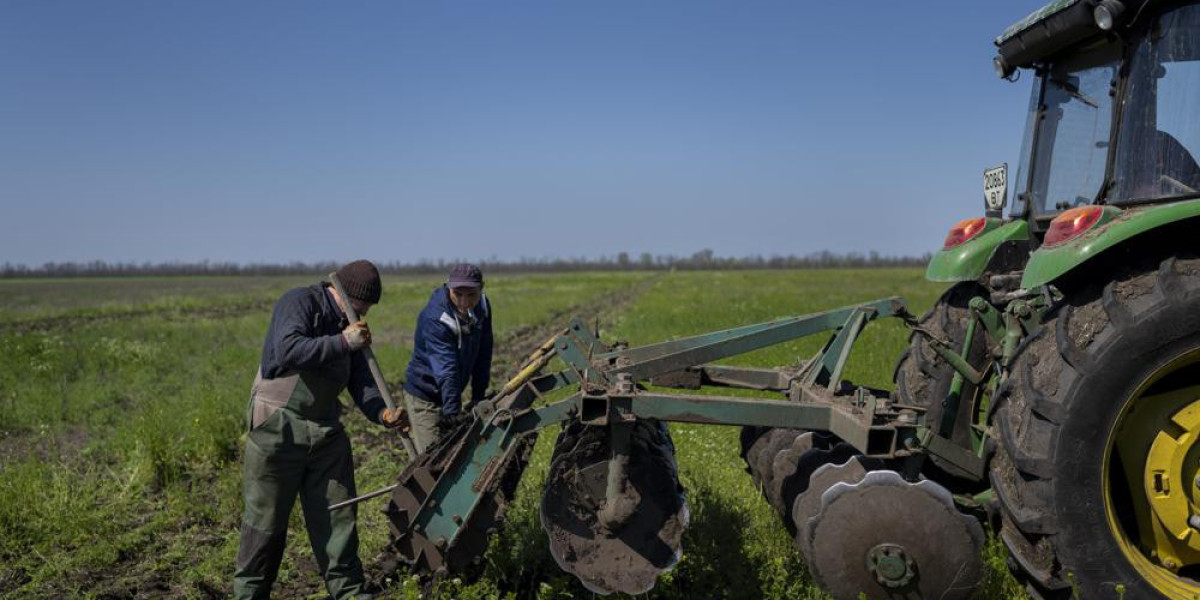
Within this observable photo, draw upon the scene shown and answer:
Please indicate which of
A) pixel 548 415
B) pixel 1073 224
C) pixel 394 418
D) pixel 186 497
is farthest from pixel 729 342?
pixel 186 497

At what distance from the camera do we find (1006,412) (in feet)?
12.1

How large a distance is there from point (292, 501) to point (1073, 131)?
478cm

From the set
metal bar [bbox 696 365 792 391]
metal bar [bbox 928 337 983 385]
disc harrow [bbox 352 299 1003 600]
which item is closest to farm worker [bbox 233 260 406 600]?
disc harrow [bbox 352 299 1003 600]

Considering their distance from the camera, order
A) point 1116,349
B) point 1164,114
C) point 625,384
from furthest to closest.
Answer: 1. point 625,384
2. point 1164,114
3. point 1116,349

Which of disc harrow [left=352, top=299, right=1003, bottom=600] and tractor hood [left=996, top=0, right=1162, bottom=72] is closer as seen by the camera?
disc harrow [left=352, top=299, right=1003, bottom=600]

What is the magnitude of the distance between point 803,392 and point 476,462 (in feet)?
A: 6.08

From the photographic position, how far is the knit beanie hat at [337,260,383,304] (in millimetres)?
4898

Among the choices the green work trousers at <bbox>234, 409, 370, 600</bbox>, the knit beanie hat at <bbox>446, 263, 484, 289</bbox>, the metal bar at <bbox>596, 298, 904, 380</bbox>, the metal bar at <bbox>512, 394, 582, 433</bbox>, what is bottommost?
the green work trousers at <bbox>234, 409, 370, 600</bbox>

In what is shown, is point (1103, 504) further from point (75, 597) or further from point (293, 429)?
point (75, 597)

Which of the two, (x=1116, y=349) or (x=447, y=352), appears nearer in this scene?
(x=1116, y=349)

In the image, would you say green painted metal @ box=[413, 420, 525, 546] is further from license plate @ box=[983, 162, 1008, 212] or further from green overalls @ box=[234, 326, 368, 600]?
license plate @ box=[983, 162, 1008, 212]

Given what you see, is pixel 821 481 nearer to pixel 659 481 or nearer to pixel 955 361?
pixel 659 481

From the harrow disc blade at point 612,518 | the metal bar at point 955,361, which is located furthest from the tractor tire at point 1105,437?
the harrow disc blade at point 612,518

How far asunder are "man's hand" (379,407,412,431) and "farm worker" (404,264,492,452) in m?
0.63
